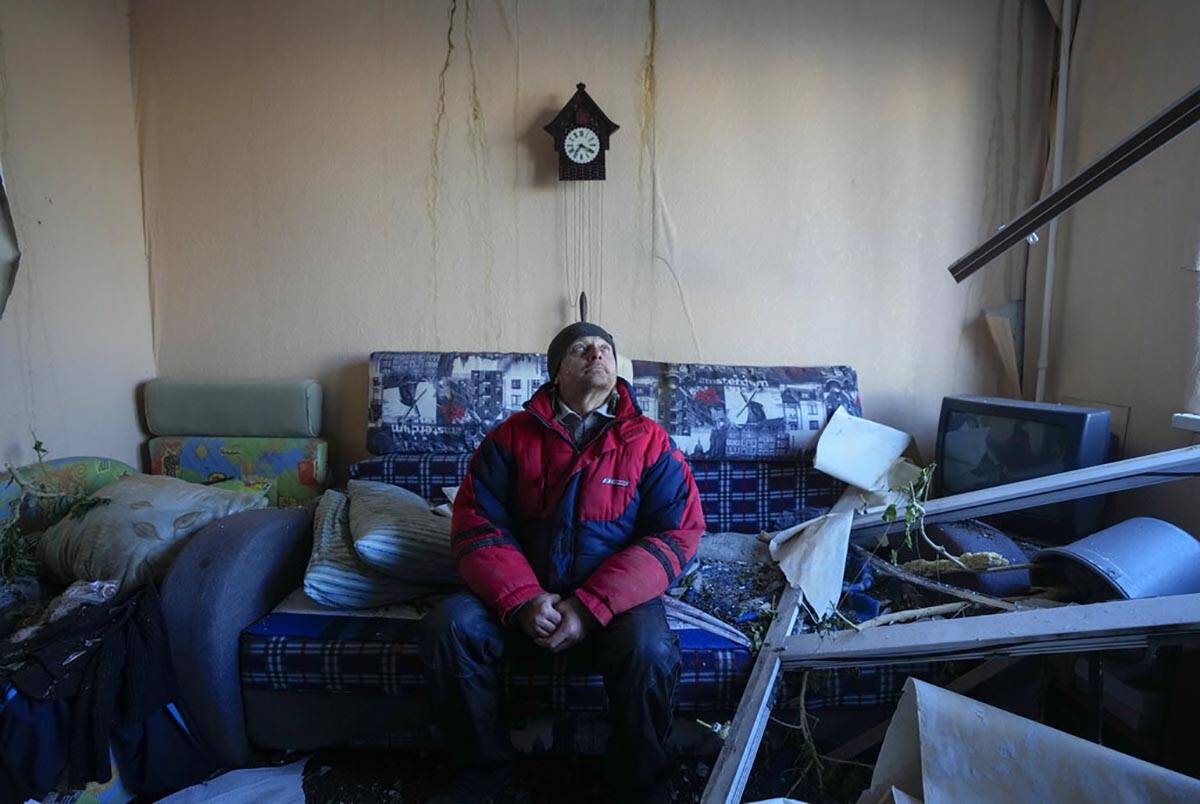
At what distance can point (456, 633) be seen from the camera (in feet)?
4.20

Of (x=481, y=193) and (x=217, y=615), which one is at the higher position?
(x=481, y=193)

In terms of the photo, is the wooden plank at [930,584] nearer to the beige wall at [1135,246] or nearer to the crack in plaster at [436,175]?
the beige wall at [1135,246]

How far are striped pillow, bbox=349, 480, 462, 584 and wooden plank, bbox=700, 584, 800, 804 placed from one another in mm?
788

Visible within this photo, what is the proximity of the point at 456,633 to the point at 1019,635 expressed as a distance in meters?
1.07

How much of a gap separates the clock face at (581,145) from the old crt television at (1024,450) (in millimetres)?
1508

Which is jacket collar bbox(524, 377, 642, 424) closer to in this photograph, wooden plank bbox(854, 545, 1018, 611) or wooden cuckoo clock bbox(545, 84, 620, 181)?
wooden plank bbox(854, 545, 1018, 611)

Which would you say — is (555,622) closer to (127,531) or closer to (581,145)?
(127,531)

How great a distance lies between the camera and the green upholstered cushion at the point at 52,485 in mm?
1728

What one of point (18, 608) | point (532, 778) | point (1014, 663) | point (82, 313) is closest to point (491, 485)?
point (532, 778)

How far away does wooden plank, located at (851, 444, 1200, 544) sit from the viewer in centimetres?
144

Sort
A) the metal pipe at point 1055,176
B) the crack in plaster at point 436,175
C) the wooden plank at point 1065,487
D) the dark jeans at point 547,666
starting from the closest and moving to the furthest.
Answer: the dark jeans at point 547,666, the wooden plank at point 1065,487, the metal pipe at point 1055,176, the crack in plaster at point 436,175

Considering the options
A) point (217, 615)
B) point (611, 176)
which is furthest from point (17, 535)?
point (611, 176)

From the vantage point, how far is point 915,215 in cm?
231

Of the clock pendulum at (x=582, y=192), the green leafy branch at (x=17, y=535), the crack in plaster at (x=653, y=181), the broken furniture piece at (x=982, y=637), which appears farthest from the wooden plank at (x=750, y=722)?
the green leafy branch at (x=17, y=535)
